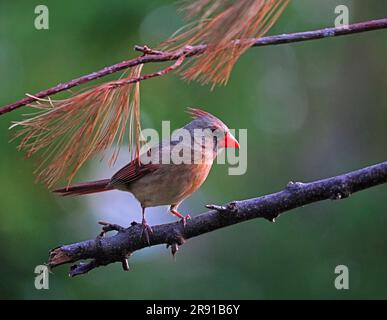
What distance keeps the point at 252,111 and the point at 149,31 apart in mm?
1257

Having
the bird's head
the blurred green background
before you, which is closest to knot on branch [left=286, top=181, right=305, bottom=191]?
the bird's head

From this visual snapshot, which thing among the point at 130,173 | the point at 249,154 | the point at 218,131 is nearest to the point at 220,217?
the point at 218,131

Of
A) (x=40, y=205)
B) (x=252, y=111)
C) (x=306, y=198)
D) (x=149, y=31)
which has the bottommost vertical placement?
(x=306, y=198)

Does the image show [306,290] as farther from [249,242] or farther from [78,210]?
[78,210]

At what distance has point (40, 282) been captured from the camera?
5.00m

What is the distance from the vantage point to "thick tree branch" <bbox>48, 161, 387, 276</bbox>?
7.01 ft

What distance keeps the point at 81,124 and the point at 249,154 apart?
4.26 meters

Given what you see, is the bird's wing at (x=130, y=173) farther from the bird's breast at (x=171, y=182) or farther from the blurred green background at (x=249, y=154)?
the blurred green background at (x=249, y=154)

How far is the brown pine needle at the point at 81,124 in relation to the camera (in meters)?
2.10

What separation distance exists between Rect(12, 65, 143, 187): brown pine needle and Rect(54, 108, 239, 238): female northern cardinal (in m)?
1.18

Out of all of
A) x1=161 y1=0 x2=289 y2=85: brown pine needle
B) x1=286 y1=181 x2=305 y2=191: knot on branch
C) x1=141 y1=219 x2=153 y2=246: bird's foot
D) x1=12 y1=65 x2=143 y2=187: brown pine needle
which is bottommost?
x1=141 y1=219 x2=153 y2=246: bird's foot

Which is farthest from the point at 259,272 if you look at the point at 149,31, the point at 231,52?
the point at 231,52

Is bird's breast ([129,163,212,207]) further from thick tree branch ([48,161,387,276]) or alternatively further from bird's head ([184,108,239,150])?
thick tree branch ([48,161,387,276])

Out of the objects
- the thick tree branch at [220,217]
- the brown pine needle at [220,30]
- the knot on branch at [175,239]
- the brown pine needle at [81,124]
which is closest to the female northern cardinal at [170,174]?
the thick tree branch at [220,217]
